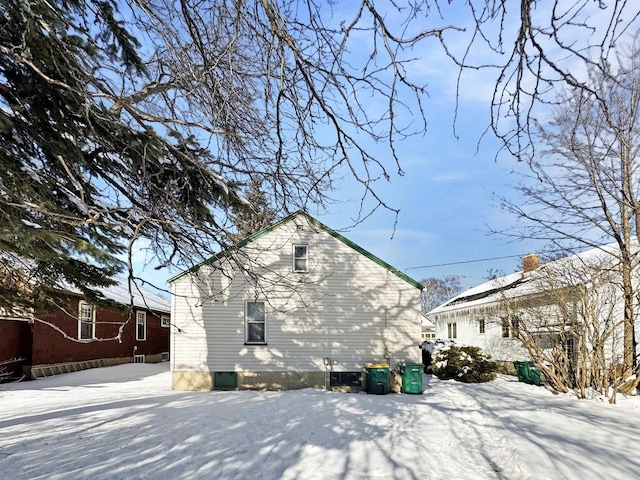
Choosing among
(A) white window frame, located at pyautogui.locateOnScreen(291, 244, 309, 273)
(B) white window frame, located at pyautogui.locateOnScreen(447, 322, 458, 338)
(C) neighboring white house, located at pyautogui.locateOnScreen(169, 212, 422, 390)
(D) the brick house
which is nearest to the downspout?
(C) neighboring white house, located at pyautogui.locateOnScreen(169, 212, 422, 390)

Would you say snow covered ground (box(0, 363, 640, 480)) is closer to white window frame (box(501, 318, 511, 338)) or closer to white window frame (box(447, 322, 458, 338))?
white window frame (box(501, 318, 511, 338))

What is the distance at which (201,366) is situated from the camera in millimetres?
14531

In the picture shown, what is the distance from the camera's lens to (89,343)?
21.6m

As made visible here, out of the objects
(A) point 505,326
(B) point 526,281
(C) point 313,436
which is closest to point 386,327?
(A) point 505,326

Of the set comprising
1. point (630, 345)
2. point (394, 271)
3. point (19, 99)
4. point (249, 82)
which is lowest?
point (630, 345)

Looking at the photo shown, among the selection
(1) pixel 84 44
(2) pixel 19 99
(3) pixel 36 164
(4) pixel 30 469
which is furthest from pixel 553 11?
(4) pixel 30 469

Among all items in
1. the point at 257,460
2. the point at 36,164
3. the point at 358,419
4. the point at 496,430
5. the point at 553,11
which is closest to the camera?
the point at 553,11

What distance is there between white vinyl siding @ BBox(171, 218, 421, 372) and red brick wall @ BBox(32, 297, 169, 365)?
2.36 metres

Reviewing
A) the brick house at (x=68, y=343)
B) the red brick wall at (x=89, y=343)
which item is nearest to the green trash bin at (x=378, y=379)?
the brick house at (x=68, y=343)

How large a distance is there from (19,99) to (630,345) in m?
15.5

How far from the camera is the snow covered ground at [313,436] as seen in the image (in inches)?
255

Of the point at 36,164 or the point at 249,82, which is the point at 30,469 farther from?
the point at 249,82

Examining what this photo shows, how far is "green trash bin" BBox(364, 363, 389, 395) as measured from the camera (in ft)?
46.5

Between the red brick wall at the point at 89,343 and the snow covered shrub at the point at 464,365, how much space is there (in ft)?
40.2
